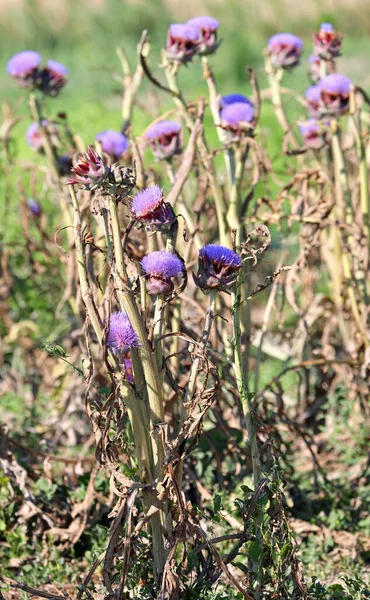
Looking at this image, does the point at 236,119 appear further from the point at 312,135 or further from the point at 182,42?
the point at 312,135

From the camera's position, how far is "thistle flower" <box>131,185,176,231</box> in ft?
4.31

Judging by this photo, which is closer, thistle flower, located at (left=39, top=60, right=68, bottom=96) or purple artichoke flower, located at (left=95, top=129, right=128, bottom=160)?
purple artichoke flower, located at (left=95, top=129, right=128, bottom=160)

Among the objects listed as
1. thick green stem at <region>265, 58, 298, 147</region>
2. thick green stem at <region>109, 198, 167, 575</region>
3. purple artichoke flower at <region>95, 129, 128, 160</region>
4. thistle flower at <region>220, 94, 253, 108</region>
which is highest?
thick green stem at <region>265, 58, 298, 147</region>

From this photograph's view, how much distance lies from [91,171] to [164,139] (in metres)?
0.77

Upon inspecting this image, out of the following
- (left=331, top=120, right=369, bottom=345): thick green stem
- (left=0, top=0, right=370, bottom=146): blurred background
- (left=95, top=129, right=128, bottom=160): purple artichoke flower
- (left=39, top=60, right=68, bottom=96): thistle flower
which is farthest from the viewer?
(left=0, top=0, right=370, bottom=146): blurred background

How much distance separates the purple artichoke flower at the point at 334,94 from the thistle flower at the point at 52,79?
0.69 m

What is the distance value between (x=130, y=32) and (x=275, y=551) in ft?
30.4

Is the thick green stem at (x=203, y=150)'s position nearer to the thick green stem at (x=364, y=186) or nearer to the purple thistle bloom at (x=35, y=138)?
the thick green stem at (x=364, y=186)

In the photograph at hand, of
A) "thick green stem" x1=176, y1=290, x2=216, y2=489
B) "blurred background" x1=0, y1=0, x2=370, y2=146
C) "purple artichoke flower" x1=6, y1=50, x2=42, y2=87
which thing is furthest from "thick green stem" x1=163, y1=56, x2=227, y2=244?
"blurred background" x1=0, y1=0, x2=370, y2=146

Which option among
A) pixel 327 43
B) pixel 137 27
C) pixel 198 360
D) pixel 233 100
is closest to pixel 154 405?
pixel 198 360

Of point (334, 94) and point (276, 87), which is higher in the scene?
point (276, 87)

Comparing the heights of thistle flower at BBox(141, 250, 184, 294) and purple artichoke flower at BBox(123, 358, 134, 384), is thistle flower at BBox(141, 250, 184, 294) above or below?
above

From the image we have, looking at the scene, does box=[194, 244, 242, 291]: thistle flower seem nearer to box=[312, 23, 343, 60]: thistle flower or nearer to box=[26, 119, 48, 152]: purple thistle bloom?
box=[312, 23, 343, 60]: thistle flower

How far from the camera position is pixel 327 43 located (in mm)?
2182
